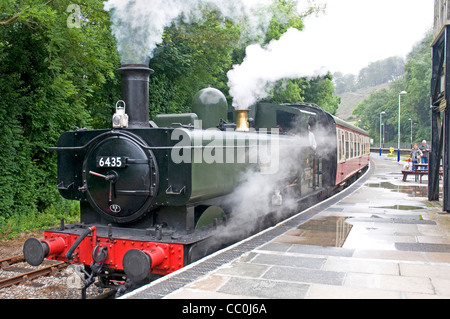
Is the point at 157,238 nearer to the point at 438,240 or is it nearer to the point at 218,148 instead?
the point at 218,148

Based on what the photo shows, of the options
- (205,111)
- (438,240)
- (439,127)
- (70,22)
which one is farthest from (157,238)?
(439,127)

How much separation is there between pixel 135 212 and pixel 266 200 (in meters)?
2.80

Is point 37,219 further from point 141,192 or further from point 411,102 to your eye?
point 411,102

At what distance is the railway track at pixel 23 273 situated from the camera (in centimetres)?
562

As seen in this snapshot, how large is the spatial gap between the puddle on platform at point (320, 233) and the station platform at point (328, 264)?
0.01m

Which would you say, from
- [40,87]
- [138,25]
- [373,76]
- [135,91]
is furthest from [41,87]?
[373,76]

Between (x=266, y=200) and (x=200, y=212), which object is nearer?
(x=200, y=212)

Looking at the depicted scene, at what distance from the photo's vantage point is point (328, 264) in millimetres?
4832

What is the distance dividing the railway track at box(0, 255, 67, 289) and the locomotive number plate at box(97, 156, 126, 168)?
2196 millimetres

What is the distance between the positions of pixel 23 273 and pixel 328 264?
14.0 ft

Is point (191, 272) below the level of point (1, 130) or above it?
below

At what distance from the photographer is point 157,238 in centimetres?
457

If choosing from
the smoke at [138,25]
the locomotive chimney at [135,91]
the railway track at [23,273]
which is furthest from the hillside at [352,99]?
the locomotive chimney at [135,91]

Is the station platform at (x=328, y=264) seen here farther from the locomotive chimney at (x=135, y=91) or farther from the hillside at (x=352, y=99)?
the hillside at (x=352, y=99)
